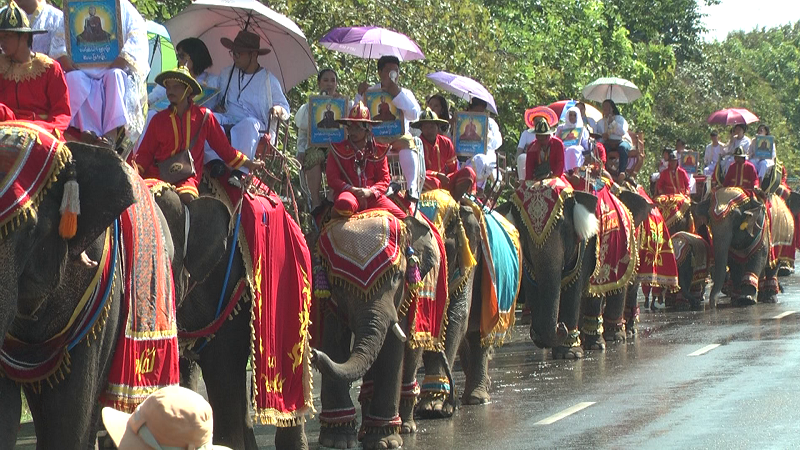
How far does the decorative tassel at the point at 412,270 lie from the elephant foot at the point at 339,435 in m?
0.99

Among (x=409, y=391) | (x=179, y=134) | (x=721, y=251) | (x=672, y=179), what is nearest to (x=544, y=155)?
(x=409, y=391)

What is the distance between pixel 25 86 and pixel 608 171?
542 inches

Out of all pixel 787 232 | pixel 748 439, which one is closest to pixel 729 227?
pixel 787 232

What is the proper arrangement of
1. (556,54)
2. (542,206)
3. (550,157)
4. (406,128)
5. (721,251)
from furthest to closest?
1. (556,54)
2. (721,251)
3. (550,157)
4. (542,206)
5. (406,128)

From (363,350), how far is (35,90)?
10.8 feet

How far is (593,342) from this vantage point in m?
16.6

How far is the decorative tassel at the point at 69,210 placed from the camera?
6152 mm

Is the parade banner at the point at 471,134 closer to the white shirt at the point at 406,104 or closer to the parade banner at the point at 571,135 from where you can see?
the white shirt at the point at 406,104

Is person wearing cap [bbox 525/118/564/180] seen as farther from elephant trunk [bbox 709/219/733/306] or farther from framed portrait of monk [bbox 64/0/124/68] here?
framed portrait of monk [bbox 64/0/124/68]

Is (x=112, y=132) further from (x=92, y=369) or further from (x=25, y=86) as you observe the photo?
(x=92, y=369)

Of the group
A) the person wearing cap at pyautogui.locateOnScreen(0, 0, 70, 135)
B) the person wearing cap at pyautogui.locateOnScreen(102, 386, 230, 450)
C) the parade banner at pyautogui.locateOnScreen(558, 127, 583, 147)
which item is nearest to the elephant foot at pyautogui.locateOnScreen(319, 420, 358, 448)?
the person wearing cap at pyautogui.locateOnScreen(0, 0, 70, 135)

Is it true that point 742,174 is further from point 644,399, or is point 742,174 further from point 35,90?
point 35,90

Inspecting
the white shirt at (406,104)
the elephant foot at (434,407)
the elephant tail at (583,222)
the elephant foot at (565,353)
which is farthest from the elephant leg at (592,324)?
the elephant foot at (434,407)

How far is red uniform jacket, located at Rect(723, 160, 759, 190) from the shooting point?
23258 mm
